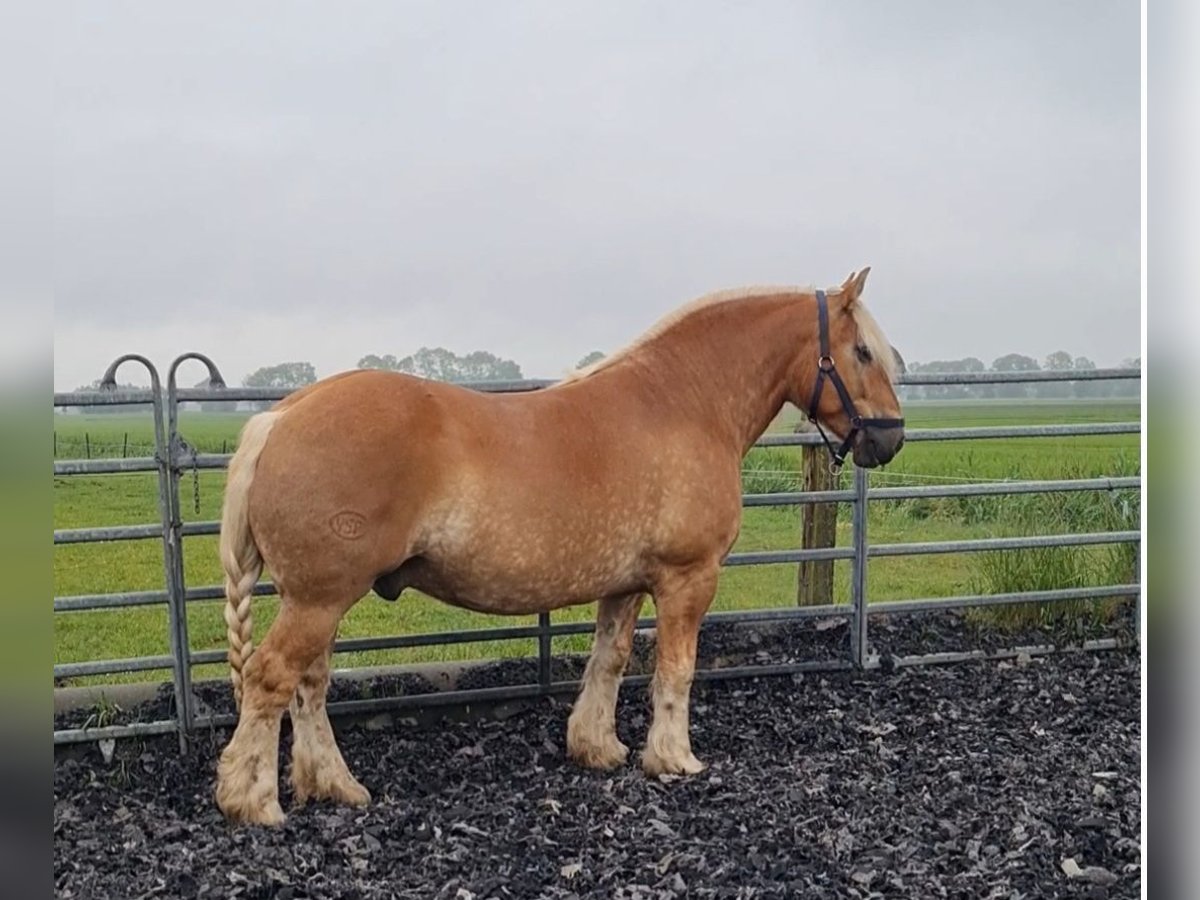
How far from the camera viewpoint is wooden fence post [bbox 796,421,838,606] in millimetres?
5434

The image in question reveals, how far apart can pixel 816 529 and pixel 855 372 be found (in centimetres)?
169

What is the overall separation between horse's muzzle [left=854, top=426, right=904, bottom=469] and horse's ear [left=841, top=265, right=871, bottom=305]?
50 centimetres

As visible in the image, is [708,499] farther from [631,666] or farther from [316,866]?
[316,866]

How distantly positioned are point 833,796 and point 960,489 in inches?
83.3

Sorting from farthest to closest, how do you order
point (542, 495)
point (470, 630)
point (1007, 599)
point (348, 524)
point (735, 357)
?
point (1007, 599), point (470, 630), point (735, 357), point (542, 495), point (348, 524)

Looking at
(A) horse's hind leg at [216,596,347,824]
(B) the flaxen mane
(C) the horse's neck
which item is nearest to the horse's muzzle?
(B) the flaxen mane

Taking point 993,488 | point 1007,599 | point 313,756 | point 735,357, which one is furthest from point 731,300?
point 1007,599

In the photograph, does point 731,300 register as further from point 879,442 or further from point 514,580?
point 514,580

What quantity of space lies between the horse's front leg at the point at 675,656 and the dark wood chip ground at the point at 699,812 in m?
0.14

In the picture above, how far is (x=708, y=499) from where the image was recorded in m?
3.97

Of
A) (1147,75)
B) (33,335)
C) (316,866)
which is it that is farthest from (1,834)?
(316,866)

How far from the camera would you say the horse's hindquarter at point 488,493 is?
3301 mm

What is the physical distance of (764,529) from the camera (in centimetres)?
704

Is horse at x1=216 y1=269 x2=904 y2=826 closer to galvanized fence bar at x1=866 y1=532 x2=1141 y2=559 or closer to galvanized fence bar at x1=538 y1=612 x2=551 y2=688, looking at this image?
galvanized fence bar at x1=538 y1=612 x2=551 y2=688
